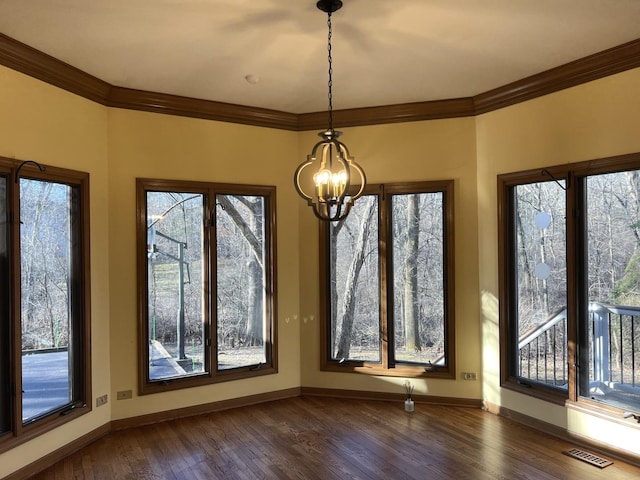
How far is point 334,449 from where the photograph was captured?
397 cm

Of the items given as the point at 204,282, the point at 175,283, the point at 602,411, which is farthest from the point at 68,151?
the point at 602,411

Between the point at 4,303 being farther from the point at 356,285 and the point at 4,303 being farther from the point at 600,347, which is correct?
the point at 600,347

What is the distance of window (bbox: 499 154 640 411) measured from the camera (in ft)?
12.4

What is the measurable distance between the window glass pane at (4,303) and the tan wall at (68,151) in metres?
0.25

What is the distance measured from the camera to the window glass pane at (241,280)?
16.5ft

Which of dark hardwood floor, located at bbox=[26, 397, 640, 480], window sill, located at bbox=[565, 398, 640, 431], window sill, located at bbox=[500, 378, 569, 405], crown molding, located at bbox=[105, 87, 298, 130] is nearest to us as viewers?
dark hardwood floor, located at bbox=[26, 397, 640, 480]

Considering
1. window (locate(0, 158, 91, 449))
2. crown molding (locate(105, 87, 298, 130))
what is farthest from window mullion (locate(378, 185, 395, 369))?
window (locate(0, 158, 91, 449))

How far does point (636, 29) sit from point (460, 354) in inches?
122

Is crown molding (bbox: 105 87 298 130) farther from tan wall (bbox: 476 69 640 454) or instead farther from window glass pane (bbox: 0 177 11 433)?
tan wall (bbox: 476 69 640 454)

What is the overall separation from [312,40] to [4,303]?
283 centimetres

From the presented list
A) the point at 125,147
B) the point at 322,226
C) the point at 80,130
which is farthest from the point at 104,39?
the point at 322,226

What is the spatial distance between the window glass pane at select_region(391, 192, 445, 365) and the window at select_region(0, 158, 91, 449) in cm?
293

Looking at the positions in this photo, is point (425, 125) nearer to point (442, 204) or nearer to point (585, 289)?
point (442, 204)

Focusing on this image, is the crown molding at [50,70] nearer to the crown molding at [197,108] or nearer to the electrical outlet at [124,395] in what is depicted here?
the crown molding at [197,108]
